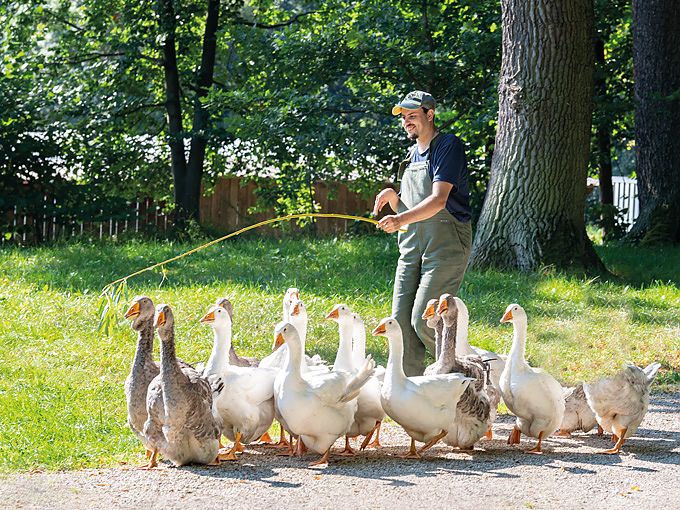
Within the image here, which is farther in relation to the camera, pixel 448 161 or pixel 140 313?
pixel 448 161

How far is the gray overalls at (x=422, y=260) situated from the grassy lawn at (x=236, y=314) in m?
2.11

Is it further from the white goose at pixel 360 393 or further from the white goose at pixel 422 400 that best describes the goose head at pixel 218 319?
the white goose at pixel 422 400

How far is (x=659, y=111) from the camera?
675 inches

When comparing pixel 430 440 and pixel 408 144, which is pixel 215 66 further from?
pixel 430 440

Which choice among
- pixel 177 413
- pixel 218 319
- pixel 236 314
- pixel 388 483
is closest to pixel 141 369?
pixel 177 413

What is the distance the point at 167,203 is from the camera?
21.2 meters

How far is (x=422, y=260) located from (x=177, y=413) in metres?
2.20

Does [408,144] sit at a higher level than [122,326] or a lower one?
higher

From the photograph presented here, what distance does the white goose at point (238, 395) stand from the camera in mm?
6961

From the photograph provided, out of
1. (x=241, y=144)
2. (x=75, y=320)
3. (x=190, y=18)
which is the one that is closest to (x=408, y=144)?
(x=241, y=144)

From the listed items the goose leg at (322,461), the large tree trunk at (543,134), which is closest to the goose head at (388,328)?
the goose leg at (322,461)

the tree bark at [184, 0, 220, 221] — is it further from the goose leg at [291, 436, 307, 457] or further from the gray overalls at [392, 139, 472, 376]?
the goose leg at [291, 436, 307, 457]

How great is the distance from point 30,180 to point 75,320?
343 inches

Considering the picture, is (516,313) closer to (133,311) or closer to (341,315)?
(341,315)
